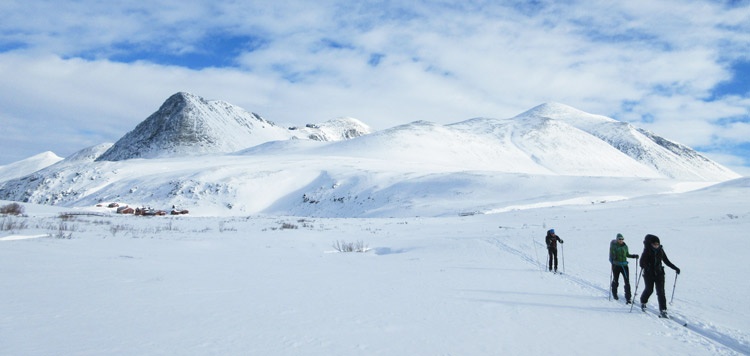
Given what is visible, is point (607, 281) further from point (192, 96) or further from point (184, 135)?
point (192, 96)

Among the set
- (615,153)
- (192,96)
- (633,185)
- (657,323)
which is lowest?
(657,323)

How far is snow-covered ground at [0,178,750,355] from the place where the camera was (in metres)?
5.87

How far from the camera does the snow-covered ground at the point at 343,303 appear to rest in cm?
587

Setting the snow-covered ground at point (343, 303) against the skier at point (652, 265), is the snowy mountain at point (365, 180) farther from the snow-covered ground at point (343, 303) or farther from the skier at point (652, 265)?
the skier at point (652, 265)

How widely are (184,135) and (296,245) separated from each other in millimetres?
156907

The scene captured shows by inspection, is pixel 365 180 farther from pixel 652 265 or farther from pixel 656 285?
pixel 656 285

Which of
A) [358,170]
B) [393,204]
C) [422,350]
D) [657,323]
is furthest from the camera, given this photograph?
[358,170]

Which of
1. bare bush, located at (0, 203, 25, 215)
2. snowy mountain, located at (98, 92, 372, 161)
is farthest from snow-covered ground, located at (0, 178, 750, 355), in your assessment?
snowy mountain, located at (98, 92, 372, 161)

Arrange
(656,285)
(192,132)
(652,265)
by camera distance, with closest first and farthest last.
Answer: (656,285), (652,265), (192,132)

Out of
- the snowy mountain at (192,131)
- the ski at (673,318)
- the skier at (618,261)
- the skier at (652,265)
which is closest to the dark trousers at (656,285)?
the skier at (652,265)

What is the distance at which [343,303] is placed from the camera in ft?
27.6

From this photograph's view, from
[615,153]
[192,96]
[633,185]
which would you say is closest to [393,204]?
[633,185]

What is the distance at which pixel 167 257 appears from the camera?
1373cm

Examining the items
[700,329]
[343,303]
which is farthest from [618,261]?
[343,303]
